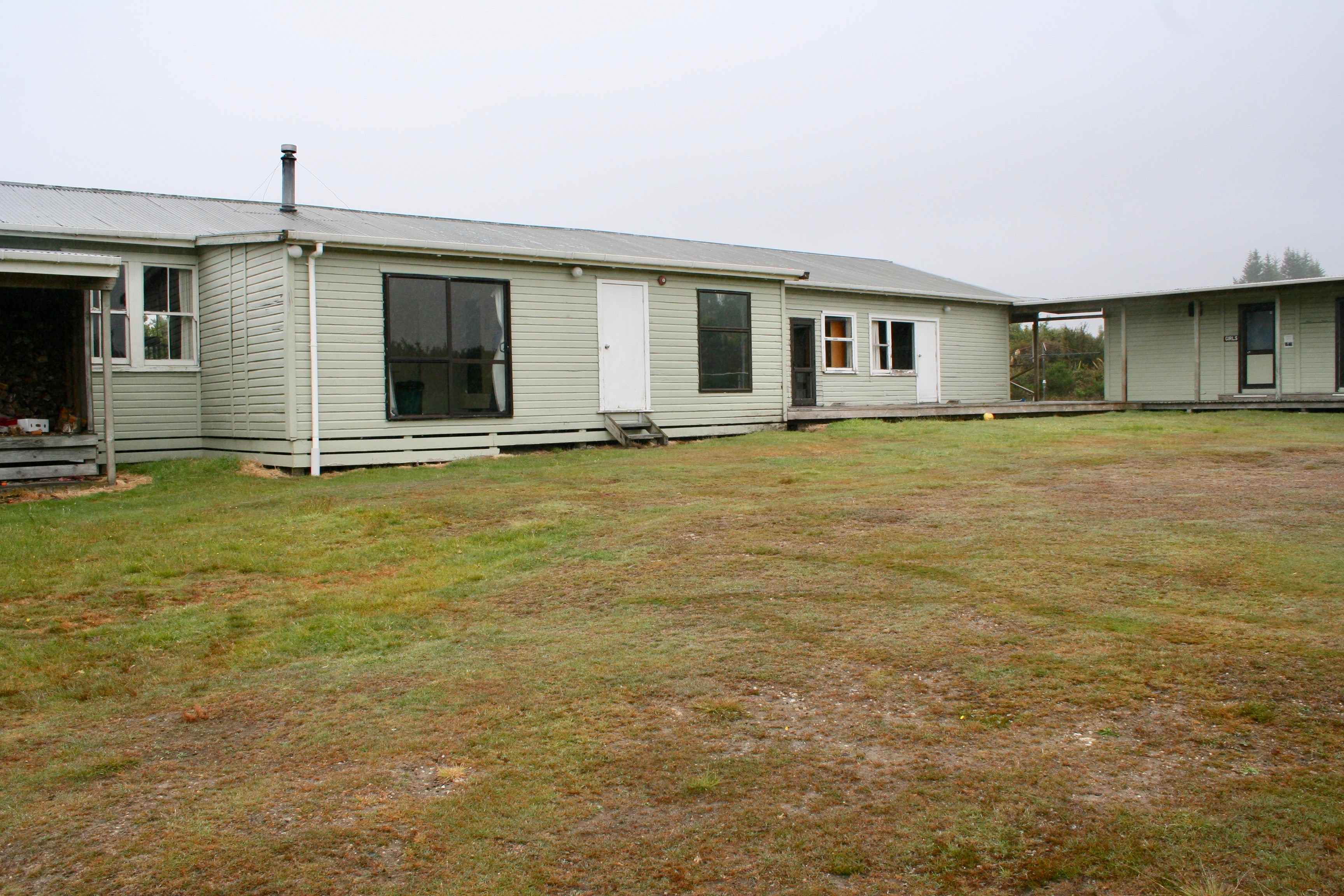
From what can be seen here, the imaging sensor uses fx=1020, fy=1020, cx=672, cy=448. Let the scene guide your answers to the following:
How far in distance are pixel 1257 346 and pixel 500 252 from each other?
15909mm

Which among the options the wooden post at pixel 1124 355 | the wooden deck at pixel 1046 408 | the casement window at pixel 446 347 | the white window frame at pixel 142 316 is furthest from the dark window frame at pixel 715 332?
the wooden post at pixel 1124 355

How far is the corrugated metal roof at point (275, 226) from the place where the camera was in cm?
1299

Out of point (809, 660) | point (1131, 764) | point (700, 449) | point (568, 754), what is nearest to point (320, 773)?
point (568, 754)

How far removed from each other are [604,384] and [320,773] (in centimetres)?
1159

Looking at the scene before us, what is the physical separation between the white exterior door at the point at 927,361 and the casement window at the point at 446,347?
10910 mm

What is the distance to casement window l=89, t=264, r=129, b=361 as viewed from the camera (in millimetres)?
13062

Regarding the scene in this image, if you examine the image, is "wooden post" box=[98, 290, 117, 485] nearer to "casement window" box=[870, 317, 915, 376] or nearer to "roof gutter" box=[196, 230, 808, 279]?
"roof gutter" box=[196, 230, 808, 279]

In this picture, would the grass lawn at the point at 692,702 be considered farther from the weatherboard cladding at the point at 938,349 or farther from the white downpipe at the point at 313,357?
the weatherboard cladding at the point at 938,349

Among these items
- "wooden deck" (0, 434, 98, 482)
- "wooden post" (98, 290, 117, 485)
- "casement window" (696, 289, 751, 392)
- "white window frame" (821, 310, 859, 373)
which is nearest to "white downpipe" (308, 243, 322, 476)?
"wooden post" (98, 290, 117, 485)

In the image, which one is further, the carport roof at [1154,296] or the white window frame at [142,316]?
the carport roof at [1154,296]

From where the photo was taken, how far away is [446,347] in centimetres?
1334

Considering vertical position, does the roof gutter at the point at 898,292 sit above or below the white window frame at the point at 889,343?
above

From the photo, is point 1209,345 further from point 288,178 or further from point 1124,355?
point 288,178

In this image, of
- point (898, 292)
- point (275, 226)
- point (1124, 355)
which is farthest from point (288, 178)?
point (1124, 355)
